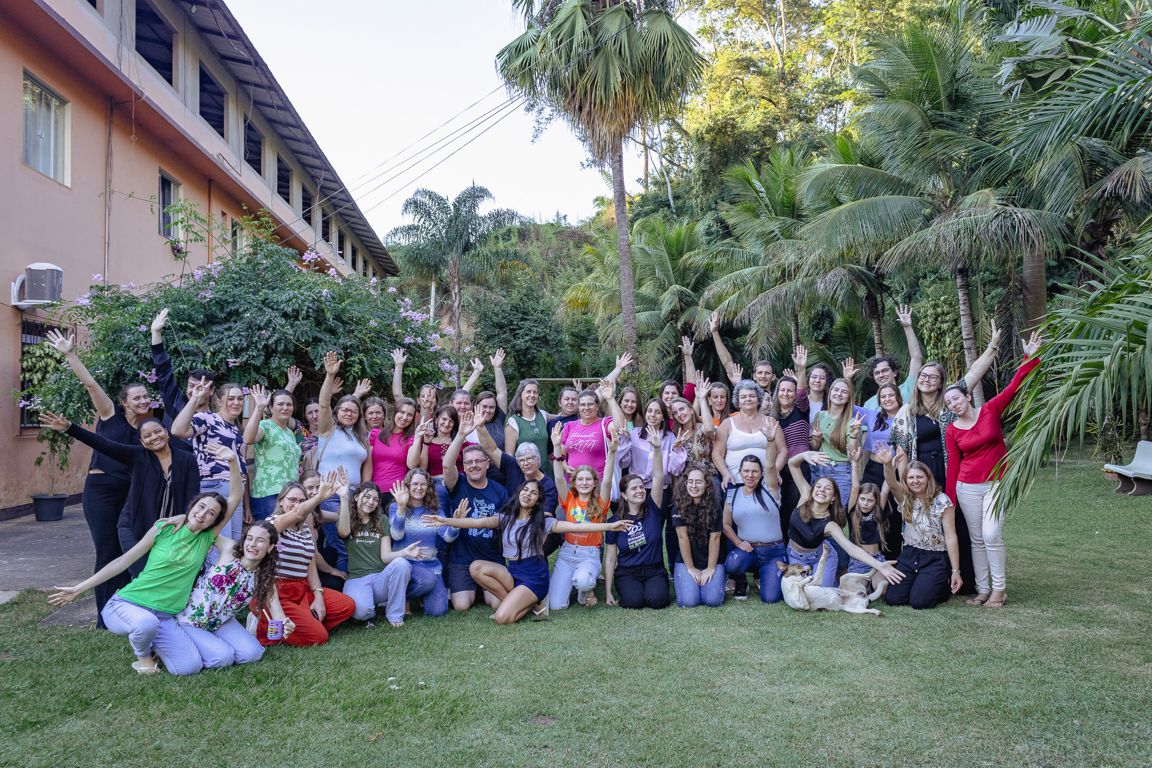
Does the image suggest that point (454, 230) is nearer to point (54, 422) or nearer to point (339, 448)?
point (339, 448)

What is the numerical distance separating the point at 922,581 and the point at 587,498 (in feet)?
8.49

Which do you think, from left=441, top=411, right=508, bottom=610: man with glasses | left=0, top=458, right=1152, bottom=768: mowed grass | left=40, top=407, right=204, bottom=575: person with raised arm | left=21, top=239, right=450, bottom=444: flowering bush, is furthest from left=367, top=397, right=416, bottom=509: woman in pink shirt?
left=21, top=239, right=450, bottom=444: flowering bush

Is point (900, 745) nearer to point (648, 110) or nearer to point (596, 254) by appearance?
point (648, 110)

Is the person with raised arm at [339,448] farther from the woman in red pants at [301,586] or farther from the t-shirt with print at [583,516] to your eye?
the t-shirt with print at [583,516]

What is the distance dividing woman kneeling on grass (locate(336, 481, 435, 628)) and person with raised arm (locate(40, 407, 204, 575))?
112 cm

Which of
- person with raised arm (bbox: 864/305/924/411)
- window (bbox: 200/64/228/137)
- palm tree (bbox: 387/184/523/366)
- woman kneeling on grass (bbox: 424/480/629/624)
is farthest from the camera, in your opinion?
palm tree (bbox: 387/184/523/366)

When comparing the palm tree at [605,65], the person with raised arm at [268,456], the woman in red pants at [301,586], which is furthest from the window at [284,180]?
the woman in red pants at [301,586]

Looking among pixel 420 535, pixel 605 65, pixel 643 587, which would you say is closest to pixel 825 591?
pixel 643 587

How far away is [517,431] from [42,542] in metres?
5.98

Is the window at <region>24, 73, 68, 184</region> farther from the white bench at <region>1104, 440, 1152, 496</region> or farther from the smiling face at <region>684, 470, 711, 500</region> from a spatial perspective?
the white bench at <region>1104, 440, 1152, 496</region>

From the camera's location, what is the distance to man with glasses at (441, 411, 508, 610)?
6328 mm

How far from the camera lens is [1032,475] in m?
4.02

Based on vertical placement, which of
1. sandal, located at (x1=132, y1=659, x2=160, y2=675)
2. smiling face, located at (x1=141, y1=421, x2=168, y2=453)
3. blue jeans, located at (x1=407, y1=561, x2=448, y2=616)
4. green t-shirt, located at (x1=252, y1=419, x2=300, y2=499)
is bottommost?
sandal, located at (x1=132, y1=659, x2=160, y2=675)

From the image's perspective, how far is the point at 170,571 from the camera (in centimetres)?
492
